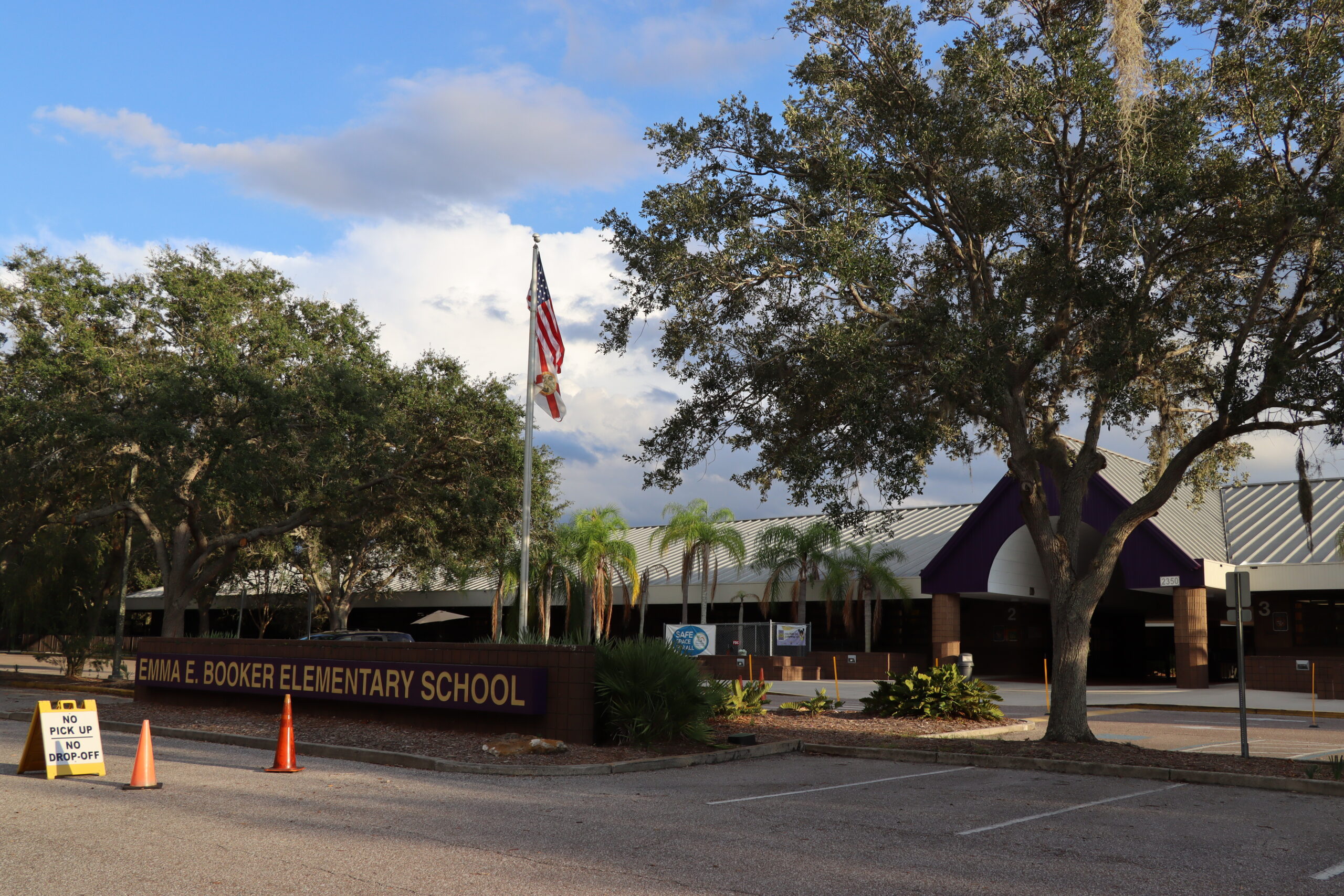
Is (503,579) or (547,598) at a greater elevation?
(503,579)

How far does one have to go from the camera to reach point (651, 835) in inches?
353

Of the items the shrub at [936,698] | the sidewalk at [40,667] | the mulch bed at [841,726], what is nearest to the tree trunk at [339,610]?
the sidewalk at [40,667]

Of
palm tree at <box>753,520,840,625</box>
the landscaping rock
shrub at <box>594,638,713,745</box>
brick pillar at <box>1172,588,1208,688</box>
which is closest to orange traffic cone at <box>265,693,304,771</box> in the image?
A: the landscaping rock

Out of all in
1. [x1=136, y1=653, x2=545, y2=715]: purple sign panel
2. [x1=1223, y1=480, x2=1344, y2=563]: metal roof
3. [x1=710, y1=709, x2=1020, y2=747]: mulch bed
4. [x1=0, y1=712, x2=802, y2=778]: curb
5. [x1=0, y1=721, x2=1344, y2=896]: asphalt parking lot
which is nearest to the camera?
[x1=0, y1=721, x2=1344, y2=896]: asphalt parking lot

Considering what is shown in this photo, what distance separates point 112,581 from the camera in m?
32.9

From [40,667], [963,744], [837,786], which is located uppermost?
[837,786]

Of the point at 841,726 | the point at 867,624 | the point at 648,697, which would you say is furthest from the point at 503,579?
the point at 648,697

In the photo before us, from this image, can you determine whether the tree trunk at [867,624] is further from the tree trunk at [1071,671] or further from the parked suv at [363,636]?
the tree trunk at [1071,671]

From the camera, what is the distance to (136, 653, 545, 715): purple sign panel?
15.5 meters

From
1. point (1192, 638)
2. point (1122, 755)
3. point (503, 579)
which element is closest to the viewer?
point (1122, 755)

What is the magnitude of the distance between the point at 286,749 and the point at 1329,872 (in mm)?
10560

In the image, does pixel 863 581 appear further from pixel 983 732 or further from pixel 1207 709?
pixel 983 732

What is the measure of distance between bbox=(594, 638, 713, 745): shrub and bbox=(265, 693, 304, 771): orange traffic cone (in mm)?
4280

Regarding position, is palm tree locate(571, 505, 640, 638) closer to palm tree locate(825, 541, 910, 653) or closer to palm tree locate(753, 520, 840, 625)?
palm tree locate(753, 520, 840, 625)
